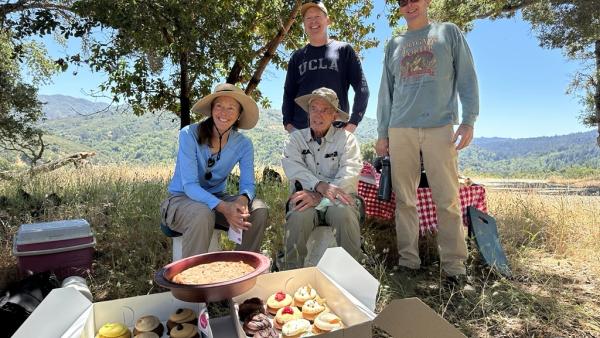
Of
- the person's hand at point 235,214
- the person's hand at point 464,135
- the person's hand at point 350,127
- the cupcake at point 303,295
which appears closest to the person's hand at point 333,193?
the person's hand at point 235,214

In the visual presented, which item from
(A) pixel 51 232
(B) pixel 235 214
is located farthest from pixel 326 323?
(A) pixel 51 232

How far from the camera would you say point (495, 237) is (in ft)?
12.5

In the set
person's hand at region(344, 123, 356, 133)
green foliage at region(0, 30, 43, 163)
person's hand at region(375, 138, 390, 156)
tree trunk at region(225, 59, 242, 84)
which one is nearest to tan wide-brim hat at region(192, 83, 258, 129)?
person's hand at region(344, 123, 356, 133)

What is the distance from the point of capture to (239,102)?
3186mm

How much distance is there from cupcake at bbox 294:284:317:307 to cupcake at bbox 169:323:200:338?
1.80 ft

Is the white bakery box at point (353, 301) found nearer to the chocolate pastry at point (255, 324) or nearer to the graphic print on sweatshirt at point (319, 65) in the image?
the chocolate pastry at point (255, 324)

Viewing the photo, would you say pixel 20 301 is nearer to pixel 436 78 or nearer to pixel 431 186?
pixel 431 186

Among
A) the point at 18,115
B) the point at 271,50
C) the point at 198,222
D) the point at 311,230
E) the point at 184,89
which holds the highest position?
the point at 271,50

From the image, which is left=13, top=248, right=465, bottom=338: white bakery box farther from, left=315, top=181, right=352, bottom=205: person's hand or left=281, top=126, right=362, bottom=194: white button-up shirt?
left=281, top=126, right=362, bottom=194: white button-up shirt

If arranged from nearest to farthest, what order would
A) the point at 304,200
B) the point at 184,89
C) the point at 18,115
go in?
the point at 304,200 < the point at 184,89 < the point at 18,115

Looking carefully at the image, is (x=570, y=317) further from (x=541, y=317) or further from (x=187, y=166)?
(x=187, y=166)

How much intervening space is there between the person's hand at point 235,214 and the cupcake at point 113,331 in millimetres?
1024

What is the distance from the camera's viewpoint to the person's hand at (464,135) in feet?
10.6

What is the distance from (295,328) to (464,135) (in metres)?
2.11
